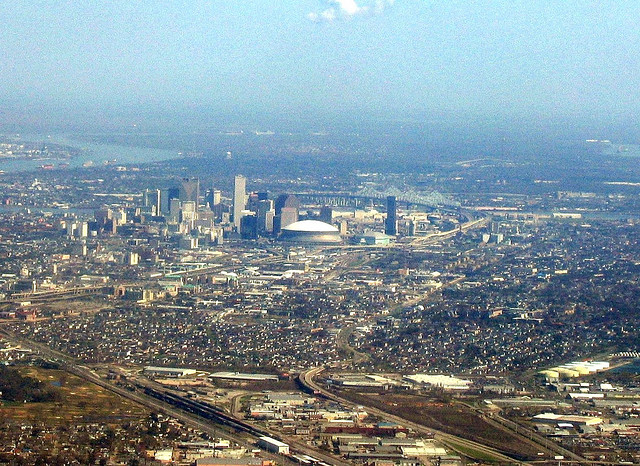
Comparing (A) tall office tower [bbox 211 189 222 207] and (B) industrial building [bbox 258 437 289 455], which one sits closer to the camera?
(B) industrial building [bbox 258 437 289 455]

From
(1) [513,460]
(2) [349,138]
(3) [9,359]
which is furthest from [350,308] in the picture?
(2) [349,138]

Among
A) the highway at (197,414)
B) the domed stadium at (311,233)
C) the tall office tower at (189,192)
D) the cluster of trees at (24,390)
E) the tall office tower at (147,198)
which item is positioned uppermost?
the tall office tower at (189,192)

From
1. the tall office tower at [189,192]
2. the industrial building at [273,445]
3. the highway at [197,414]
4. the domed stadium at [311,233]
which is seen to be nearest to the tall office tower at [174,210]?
the tall office tower at [189,192]

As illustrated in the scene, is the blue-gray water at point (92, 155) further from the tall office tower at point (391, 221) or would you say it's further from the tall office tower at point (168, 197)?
the tall office tower at point (391, 221)

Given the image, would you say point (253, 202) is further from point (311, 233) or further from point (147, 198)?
point (311, 233)

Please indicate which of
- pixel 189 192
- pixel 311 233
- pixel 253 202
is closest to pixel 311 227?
pixel 311 233

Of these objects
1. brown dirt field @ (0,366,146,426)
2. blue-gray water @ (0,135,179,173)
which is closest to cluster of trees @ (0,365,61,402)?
brown dirt field @ (0,366,146,426)

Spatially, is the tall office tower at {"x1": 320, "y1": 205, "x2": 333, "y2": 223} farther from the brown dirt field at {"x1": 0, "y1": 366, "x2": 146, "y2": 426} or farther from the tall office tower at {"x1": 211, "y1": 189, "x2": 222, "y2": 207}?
the brown dirt field at {"x1": 0, "y1": 366, "x2": 146, "y2": 426}
